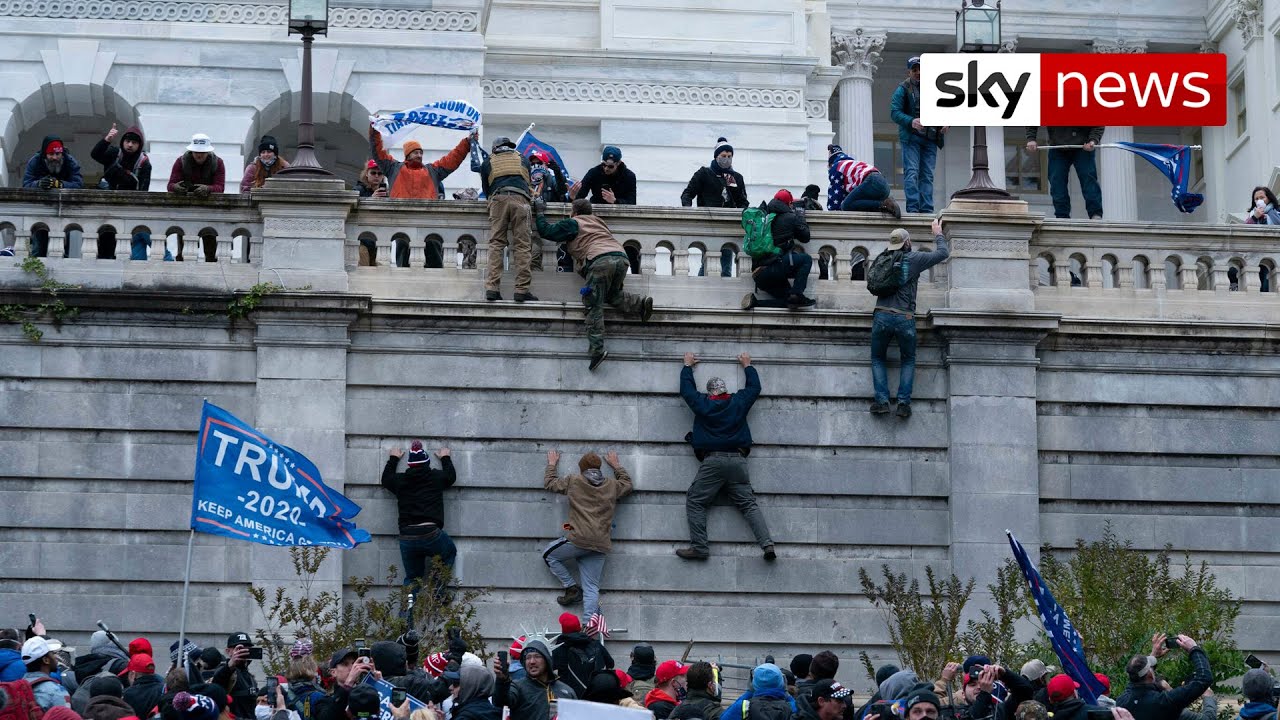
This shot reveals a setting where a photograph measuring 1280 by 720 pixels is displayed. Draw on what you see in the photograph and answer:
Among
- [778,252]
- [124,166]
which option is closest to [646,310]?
[778,252]

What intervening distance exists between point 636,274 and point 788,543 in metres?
3.85

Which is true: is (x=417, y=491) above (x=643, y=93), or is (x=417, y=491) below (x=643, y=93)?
below

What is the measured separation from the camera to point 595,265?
28797mm

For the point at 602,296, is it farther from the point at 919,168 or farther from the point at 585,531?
the point at 919,168

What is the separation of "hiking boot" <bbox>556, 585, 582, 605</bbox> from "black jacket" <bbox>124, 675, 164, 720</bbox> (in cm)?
866

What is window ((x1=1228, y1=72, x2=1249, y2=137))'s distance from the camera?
57.2m

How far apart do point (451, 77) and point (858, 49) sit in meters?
19.1

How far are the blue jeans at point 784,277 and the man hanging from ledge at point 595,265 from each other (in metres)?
1.46

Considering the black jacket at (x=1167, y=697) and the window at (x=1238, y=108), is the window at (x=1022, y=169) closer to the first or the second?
the window at (x=1238, y=108)

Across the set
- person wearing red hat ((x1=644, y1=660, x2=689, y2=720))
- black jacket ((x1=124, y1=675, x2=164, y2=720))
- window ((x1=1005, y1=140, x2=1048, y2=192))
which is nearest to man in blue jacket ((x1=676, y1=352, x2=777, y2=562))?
person wearing red hat ((x1=644, y1=660, x2=689, y2=720))

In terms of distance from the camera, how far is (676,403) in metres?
29.1

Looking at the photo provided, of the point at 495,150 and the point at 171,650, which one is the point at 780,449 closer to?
the point at 495,150

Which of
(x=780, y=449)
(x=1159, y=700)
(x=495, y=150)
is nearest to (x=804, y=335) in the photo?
(x=780, y=449)

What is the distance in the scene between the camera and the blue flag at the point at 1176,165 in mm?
32938
